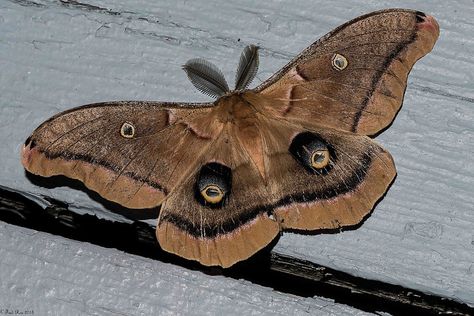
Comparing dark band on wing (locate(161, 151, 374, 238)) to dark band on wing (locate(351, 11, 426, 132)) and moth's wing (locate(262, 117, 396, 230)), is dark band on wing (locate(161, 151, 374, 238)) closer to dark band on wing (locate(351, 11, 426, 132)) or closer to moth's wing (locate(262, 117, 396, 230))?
moth's wing (locate(262, 117, 396, 230))

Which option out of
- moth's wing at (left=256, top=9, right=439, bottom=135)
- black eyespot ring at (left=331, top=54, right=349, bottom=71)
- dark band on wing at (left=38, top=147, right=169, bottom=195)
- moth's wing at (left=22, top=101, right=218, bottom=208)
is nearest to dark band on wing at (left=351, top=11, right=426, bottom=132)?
moth's wing at (left=256, top=9, right=439, bottom=135)

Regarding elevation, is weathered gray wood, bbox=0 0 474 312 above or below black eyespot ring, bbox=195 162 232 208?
above

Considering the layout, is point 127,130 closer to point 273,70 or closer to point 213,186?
point 213,186

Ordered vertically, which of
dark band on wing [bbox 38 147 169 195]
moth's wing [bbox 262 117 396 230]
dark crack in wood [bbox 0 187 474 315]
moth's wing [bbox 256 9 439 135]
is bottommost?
dark crack in wood [bbox 0 187 474 315]

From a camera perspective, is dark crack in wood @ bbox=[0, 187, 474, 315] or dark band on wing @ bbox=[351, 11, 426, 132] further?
dark crack in wood @ bbox=[0, 187, 474, 315]

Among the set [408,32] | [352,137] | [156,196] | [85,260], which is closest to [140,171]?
[156,196]

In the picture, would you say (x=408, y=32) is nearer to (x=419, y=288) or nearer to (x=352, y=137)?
(x=352, y=137)

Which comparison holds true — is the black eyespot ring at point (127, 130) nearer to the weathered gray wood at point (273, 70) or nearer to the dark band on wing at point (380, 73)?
the weathered gray wood at point (273, 70)
